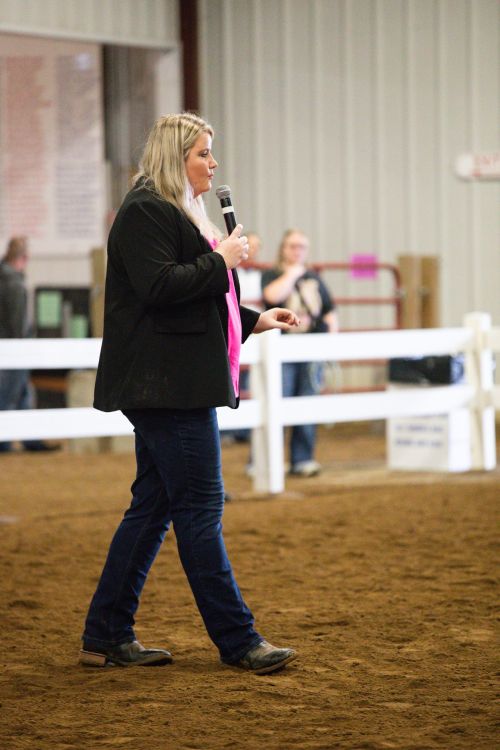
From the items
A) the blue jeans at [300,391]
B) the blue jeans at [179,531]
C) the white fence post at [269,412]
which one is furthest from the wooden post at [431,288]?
the blue jeans at [179,531]

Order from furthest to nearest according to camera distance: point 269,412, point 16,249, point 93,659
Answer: point 16,249, point 269,412, point 93,659

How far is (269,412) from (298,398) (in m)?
0.37

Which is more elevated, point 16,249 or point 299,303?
point 16,249

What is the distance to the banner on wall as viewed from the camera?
16.2 metres

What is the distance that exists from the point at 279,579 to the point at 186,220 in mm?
2293

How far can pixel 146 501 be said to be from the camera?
4320 millimetres

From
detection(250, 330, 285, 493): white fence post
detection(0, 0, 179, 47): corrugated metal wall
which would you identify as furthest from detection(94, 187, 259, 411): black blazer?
detection(0, 0, 179, 47): corrugated metal wall

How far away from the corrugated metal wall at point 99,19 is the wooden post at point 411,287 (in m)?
4.79

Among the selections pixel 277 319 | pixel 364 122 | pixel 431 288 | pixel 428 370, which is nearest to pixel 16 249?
pixel 431 288

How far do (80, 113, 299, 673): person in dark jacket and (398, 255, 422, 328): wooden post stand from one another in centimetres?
912

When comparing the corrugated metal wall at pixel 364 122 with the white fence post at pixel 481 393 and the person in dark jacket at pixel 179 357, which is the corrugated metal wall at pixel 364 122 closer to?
the white fence post at pixel 481 393

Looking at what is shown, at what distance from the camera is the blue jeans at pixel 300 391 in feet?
31.9

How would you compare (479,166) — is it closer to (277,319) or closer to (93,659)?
(277,319)

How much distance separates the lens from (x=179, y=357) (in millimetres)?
4125
